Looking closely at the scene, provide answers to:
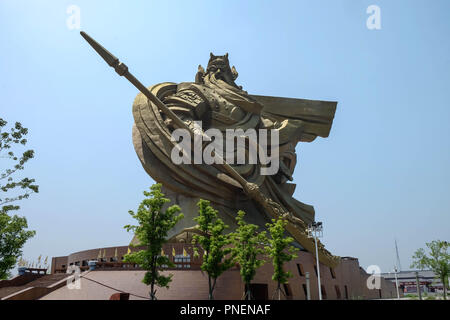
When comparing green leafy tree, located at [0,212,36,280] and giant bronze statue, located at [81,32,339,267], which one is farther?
giant bronze statue, located at [81,32,339,267]

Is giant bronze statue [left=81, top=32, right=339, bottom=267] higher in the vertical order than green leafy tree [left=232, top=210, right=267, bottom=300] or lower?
higher

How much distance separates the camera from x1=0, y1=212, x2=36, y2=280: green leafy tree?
12391 millimetres

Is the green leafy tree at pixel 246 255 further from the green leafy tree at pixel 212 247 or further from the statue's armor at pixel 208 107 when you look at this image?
the statue's armor at pixel 208 107

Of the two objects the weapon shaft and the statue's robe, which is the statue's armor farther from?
the weapon shaft

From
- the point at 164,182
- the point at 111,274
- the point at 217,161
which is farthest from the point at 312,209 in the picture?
the point at 111,274

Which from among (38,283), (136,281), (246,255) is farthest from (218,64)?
(38,283)

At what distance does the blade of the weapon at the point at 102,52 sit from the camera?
1770 cm

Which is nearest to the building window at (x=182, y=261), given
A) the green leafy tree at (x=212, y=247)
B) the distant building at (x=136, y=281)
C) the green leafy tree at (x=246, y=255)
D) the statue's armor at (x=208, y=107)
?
the distant building at (x=136, y=281)

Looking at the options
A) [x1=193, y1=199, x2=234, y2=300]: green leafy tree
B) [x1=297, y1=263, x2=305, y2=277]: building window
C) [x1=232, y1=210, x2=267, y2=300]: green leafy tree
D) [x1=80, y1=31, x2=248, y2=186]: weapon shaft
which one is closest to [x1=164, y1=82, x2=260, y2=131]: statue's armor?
[x1=80, y1=31, x2=248, y2=186]: weapon shaft

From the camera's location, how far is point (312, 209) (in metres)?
24.7

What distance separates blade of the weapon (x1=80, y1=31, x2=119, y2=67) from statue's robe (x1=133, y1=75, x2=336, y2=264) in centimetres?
328

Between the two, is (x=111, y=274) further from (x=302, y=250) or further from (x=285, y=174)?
(x=285, y=174)

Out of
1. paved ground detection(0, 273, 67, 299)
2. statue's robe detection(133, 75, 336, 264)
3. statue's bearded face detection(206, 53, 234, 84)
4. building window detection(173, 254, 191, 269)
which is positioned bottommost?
paved ground detection(0, 273, 67, 299)
